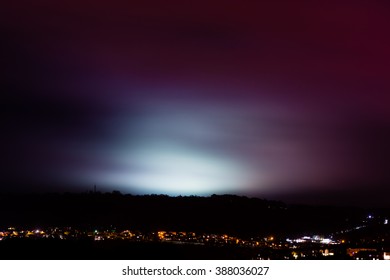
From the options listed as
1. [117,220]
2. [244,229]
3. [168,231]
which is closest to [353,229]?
[244,229]

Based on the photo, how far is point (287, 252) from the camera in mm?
17562

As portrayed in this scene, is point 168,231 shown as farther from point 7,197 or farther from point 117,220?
point 7,197
